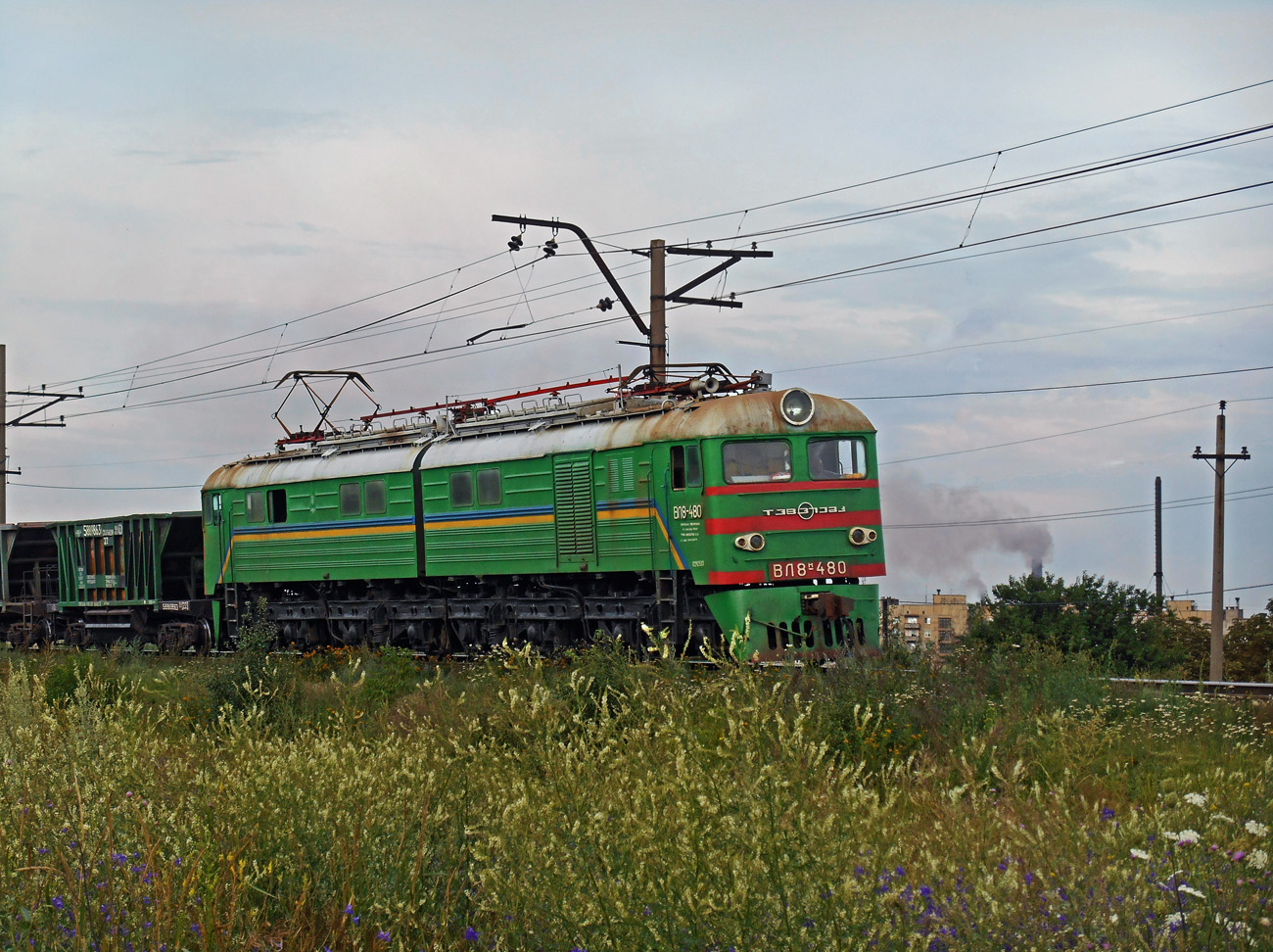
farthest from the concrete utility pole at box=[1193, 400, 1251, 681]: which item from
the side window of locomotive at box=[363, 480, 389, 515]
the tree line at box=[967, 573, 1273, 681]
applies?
the side window of locomotive at box=[363, 480, 389, 515]

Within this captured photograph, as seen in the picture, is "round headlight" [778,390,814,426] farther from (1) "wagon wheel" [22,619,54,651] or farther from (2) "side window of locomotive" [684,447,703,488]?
(1) "wagon wheel" [22,619,54,651]

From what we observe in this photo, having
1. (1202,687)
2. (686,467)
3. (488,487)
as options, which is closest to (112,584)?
(488,487)

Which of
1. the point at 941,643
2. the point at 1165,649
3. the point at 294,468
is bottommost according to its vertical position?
the point at 1165,649

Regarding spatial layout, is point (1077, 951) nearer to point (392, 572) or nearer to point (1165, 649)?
point (392, 572)

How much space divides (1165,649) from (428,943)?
52573 millimetres

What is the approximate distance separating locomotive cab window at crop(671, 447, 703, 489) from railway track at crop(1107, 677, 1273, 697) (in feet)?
18.9

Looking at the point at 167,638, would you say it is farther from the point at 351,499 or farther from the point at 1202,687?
the point at 1202,687

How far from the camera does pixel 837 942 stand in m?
4.08

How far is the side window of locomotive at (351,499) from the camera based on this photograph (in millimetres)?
21895

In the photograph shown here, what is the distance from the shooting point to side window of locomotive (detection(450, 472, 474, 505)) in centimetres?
1944

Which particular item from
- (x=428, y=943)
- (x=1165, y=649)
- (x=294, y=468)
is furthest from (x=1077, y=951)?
(x=1165, y=649)

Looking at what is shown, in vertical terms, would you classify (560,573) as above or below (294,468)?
below

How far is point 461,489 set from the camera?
64.3 ft

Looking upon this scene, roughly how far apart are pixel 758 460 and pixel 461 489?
554 centimetres
